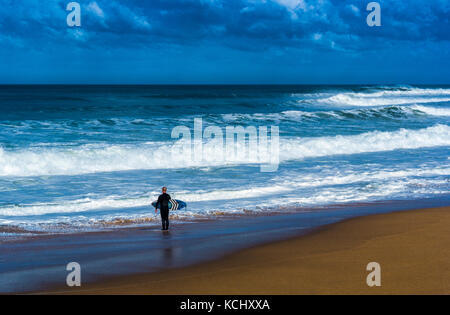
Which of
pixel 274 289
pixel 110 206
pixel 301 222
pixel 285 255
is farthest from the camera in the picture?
pixel 110 206

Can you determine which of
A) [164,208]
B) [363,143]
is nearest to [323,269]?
[164,208]

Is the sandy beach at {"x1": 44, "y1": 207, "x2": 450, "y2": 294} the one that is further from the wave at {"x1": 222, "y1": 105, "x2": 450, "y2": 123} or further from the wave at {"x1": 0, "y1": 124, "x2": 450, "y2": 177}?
the wave at {"x1": 222, "y1": 105, "x2": 450, "y2": 123}

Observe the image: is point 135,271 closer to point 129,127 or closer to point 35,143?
point 35,143

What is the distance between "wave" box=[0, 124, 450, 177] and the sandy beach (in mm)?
8971

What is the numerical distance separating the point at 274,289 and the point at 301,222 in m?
3.72

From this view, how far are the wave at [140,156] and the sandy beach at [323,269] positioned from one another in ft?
29.4

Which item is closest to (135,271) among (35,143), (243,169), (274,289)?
(274,289)

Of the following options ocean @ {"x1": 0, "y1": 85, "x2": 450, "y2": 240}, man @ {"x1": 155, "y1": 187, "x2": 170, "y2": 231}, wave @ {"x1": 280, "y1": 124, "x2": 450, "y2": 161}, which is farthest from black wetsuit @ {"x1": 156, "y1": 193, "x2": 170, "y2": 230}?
wave @ {"x1": 280, "y1": 124, "x2": 450, "y2": 161}

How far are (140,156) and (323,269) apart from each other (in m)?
11.7

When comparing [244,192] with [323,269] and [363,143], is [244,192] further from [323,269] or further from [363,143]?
[363,143]

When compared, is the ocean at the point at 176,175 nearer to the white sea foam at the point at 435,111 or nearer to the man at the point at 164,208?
the man at the point at 164,208

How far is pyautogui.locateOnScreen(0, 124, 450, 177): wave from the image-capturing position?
15.6 meters

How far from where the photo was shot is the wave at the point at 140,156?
51.1 feet
